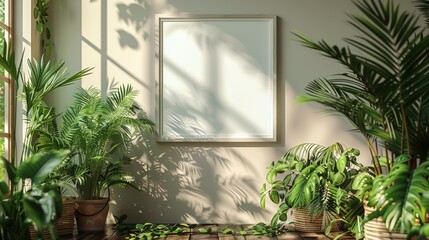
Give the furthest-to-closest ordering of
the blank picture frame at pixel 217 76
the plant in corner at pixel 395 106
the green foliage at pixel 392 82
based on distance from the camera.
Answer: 1. the blank picture frame at pixel 217 76
2. the green foliage at pixel 392 82
3. the plant in corner at pixel 395 106

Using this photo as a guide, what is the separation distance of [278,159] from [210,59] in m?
1.03

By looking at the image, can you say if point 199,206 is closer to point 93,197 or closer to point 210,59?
point 93,197

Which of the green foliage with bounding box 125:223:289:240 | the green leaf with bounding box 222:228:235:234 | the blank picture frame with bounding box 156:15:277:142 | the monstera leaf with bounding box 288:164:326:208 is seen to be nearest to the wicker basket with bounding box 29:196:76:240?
the green foliage with bounding box 125:223:289:240

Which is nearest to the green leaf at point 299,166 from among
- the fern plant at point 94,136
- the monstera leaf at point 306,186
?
the monstera leaf at point 306,186

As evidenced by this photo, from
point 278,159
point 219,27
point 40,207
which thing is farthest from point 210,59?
point 40,207

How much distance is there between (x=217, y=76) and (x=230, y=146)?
1.99 ft

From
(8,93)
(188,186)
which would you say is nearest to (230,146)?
(188,186)

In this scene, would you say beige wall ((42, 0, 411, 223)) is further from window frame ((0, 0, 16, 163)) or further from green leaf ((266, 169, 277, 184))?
window frame ((0, 0, 16, 163))

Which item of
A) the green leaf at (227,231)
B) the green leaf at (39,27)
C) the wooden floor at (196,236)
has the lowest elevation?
the wooden floor at (196,236)

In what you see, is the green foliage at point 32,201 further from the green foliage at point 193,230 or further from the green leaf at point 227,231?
the green leaf at point 227,231

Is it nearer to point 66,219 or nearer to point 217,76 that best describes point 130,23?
point 217,76

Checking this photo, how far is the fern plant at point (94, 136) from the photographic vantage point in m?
4.43

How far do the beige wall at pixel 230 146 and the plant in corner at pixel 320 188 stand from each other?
310 millimetres

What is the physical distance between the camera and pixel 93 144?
4.52 metres
